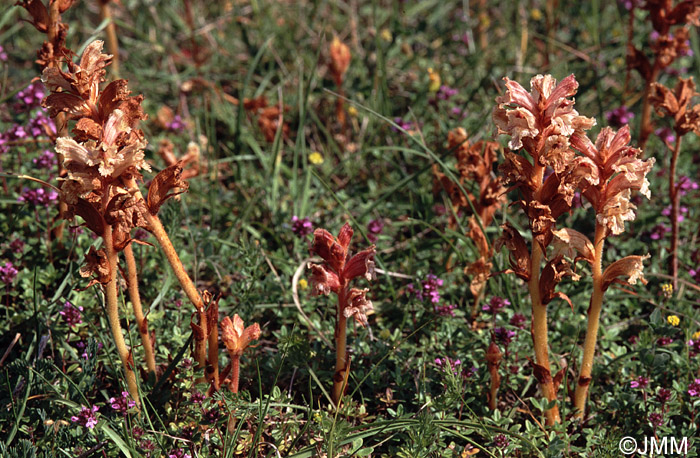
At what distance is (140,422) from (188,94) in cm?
306

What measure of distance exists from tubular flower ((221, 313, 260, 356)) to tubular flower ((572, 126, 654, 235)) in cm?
124

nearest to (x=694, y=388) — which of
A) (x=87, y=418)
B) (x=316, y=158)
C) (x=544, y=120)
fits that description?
(x=544, y=120)

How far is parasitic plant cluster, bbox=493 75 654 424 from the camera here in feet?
7.24

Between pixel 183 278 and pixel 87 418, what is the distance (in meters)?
0.61

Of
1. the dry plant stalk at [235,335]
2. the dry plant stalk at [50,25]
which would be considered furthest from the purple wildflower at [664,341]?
the dry plant stalk at [50,25]

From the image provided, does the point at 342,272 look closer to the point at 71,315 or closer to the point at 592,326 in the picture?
the point at 592,326

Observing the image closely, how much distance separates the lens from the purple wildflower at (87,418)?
246 cm

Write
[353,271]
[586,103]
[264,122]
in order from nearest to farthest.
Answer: [353,271] < [264,122] < [586,103]

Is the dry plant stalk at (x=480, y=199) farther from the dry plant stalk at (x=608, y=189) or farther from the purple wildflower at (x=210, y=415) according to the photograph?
the purple wildflower at (x=210, y=415)

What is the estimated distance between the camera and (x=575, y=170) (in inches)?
89.3

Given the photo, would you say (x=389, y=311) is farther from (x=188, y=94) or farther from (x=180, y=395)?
(x=188, y=94)

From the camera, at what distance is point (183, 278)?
8.03 feet

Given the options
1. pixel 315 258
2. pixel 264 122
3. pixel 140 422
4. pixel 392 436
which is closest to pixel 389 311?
pixel 315 258

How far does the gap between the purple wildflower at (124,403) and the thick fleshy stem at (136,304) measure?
142 millimetres
